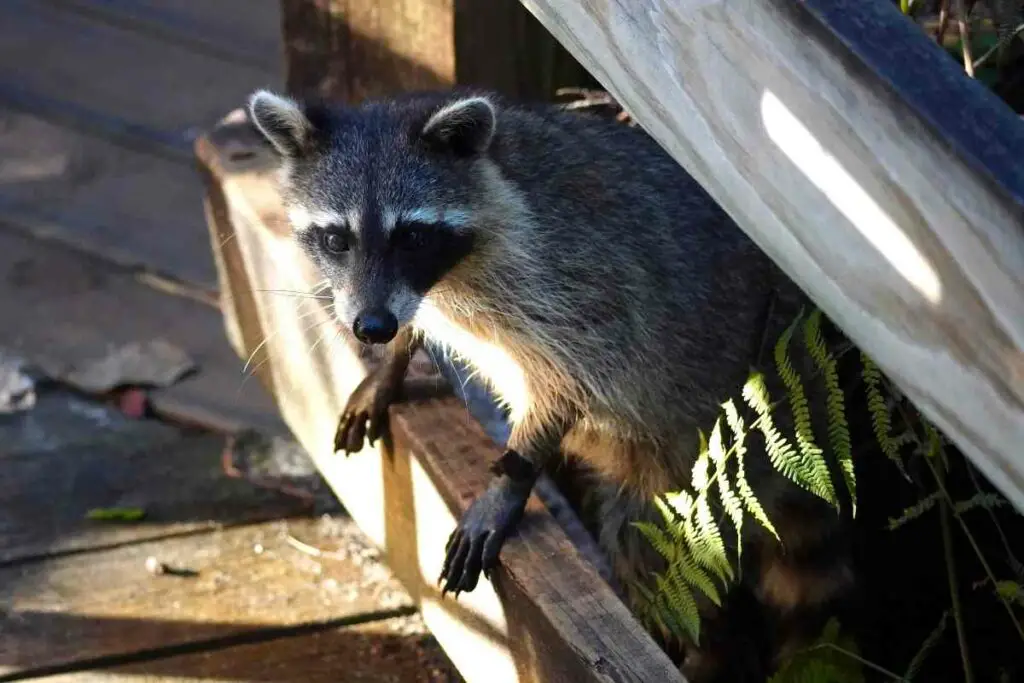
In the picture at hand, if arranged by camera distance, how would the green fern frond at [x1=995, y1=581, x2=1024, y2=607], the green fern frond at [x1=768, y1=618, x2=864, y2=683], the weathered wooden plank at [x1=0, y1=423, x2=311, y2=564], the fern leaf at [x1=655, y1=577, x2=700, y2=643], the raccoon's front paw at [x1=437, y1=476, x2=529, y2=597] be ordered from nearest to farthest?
1. the green fern frond at [x1=995, y1=581, x2=1024, y2=607]
2. the fern leaf at [x1=655, y1=577, x2=700, y2=643]
3. the raccoon's front paw at [x1=437, y1=476, x2=529, y2=597]
4. the green fern frond at [x1=768, y1=618, x2=864, y2=683]
5. the weathered wooden plank at [x1=0, y1=423, x2=311, y2=564]

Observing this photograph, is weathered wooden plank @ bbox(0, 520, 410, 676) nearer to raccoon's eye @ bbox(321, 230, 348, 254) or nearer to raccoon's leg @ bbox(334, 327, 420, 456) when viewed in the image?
raccoon's leg @ bbox(334, 327, 420, 456)

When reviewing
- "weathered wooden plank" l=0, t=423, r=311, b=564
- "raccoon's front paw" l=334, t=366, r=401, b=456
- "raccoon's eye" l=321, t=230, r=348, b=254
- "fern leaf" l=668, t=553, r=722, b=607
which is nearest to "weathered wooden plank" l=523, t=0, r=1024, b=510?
"fern leaf" l=668, t=553, r=722, b=607

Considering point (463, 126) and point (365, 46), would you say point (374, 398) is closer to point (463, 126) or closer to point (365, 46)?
point (463, 126)

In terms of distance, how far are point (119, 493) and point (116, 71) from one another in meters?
2.88

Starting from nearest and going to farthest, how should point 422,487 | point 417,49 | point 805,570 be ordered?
point 422,487, point 805,570, point 417,49

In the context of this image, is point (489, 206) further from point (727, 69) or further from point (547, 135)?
point (727, 69)

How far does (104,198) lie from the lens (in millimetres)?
5582

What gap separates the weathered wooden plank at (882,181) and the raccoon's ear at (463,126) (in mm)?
1143

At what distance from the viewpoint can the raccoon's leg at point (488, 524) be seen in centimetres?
231

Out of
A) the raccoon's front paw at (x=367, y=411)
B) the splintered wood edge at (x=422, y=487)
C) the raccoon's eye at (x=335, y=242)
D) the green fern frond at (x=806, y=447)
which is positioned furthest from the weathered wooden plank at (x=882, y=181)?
the raccoon's front paw at (x=367, y=411)

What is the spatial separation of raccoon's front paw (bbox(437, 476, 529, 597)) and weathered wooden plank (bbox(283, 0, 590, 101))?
1148 mm

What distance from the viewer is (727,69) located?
4.49 feet

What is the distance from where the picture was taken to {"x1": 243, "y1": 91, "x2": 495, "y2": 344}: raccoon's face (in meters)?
2.60

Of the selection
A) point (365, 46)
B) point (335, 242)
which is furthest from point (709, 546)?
point (365, 46)
